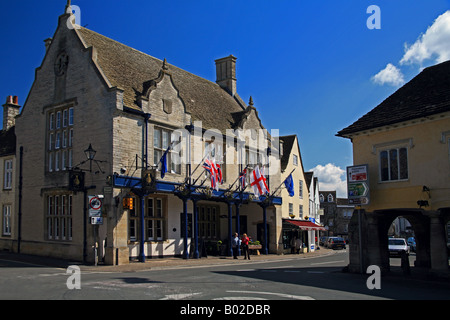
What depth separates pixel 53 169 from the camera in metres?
24.7

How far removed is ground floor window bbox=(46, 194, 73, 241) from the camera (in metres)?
23.6

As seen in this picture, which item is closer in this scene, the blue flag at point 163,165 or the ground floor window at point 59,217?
the blue flag at point 163,165

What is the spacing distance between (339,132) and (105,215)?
11.7 m

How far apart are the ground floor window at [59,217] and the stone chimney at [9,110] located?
370 inches

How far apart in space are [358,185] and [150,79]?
14.4 meters

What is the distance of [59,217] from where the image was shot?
944 inches

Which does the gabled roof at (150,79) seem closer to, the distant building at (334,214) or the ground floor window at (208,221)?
the ground floor window at (208,221)

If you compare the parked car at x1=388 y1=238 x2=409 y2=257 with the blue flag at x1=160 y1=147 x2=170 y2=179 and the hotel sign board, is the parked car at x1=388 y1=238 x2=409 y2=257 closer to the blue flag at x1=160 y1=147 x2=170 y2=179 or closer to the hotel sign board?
the hotel sign board

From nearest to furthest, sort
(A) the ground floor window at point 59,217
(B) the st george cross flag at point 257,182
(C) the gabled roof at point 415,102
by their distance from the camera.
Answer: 1. (C) the gabled roof at point 415,102
2. (A) the ground floor window at point 59,217
3. (B) the st george cross flag at point 257,182

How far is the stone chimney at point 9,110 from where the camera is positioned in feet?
102

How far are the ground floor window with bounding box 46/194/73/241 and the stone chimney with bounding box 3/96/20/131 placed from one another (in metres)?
9.41

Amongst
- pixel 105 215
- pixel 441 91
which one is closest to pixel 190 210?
pixel 105 215

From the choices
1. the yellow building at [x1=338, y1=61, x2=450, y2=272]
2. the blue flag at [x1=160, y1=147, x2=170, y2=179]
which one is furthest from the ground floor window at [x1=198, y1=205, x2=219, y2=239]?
the yellow building at [x1=338, y1=61, x2=450, y2=272]

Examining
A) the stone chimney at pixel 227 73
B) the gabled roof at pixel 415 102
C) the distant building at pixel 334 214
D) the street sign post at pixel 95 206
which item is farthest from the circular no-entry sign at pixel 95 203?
the distant building at pixel 334 214
